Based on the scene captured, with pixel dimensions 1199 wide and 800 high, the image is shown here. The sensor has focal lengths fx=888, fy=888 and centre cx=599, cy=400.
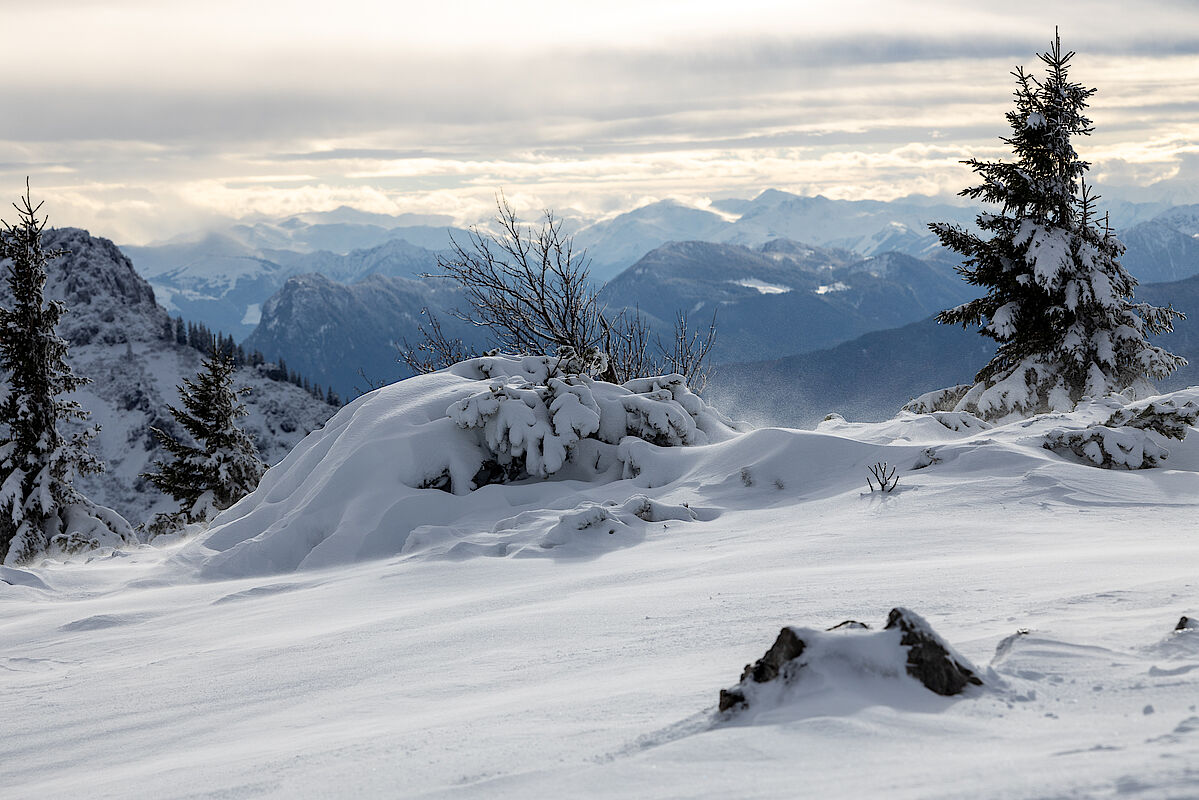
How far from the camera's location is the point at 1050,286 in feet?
53.3

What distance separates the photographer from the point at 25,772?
326 cm

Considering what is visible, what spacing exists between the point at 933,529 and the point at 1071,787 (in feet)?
13.0

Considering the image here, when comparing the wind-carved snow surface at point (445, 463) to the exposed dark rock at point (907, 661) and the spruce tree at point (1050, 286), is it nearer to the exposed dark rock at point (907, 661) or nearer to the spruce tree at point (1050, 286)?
the exposed dark rock at point (907, 661)

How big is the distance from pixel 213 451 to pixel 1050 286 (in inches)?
984

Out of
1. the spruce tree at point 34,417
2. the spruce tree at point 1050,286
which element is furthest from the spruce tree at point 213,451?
the spruce tree at point 1050,286

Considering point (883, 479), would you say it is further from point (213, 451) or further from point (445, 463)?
point (213, 451)

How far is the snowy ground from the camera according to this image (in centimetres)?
231

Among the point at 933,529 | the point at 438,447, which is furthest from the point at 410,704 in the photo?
the point at 438,447

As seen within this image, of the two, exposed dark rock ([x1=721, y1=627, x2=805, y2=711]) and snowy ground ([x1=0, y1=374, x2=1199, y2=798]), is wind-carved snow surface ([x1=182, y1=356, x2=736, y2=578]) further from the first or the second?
exposed dark rock ([x1=721, y1=627, x2=805, y2=711])

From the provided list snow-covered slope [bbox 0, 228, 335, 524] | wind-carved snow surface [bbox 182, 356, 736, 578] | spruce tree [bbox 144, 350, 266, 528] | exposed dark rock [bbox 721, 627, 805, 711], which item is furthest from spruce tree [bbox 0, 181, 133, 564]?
snow-covered slope [bbox 0, 228, 335, 524]

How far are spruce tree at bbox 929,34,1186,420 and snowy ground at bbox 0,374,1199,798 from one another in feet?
32.3

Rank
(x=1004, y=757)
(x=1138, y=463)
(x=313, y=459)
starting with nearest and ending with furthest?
(x=1004, y=757)
(x=1138, y=463)
(x=313, y=459)

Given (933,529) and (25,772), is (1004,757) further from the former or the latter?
(933,529)

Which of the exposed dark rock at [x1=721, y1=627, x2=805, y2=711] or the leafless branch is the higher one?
the exposed dark rock at [x1=721, y1=627, x2=805, y2=711]
